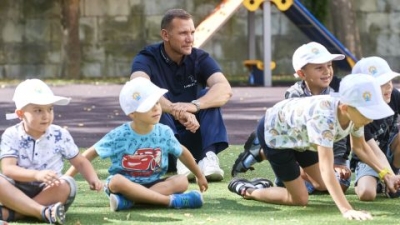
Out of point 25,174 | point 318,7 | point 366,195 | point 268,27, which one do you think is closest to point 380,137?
point 366,195

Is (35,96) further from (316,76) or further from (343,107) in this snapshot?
(316,76)

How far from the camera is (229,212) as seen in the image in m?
6.46

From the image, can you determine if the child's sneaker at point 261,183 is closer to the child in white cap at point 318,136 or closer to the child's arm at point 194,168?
the child in white cap at point 318,136

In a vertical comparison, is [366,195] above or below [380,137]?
below

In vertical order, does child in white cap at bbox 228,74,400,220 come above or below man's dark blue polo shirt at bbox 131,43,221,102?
below

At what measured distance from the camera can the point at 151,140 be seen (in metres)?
6.58

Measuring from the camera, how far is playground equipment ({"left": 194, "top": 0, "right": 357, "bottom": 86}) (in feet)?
59.1

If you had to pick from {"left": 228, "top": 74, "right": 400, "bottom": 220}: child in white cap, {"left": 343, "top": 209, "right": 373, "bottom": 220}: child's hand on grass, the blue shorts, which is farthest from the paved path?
{"left": 343, "top": 209, "right": 373, "bottom": 220}: child's hand on grass

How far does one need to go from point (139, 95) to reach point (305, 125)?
953 millimetres

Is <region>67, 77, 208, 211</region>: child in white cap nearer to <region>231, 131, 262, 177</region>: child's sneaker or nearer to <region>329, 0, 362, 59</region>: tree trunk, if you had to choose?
<region>231, 131, 262, 177</region>: child's sneaker

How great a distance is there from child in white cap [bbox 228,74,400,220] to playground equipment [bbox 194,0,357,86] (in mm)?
10675

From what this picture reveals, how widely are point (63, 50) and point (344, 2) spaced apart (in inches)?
206

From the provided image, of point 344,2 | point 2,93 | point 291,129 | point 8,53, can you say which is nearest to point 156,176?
point 291,129

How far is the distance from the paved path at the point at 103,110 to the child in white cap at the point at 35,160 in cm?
424
